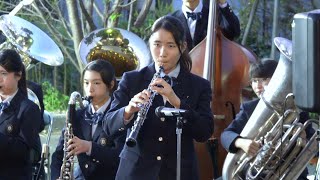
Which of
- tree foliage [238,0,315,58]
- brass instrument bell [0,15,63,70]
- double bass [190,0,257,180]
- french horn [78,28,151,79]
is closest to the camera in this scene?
double bass [190,0,257,180]

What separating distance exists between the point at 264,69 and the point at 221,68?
0.78m

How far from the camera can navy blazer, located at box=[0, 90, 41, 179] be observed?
6.18 metres

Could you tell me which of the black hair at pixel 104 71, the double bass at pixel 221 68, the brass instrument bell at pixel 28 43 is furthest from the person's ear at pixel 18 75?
the double bass at pixel 221 68

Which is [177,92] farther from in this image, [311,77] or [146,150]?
[311,77]

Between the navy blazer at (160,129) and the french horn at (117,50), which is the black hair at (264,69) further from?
the french horn at (117,50)

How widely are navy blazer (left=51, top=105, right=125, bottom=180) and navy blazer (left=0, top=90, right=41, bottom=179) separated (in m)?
0.21

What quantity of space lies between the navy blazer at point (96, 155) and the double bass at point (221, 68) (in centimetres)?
89

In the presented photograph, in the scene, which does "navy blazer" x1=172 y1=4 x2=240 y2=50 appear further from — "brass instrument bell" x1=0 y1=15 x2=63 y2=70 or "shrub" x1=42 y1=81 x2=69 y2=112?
"shrub" x1=42 y1=81 x2=69 y2=112

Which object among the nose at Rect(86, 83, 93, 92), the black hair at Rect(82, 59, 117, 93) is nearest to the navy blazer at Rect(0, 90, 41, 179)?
the nose at Rect(86, 83, 93, 92)

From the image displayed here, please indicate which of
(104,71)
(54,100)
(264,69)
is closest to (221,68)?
(264,69)

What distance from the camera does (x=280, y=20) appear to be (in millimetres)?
12984

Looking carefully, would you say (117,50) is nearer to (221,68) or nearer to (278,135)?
(221,68)

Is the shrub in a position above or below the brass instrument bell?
below

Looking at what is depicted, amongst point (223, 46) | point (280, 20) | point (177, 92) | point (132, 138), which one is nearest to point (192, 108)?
point (177, 92)
